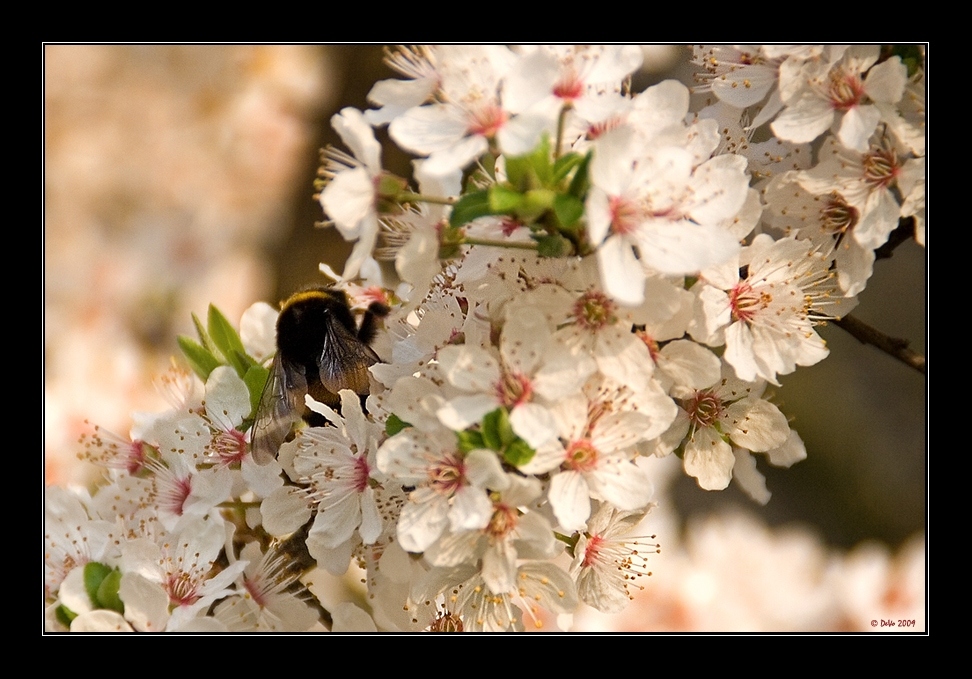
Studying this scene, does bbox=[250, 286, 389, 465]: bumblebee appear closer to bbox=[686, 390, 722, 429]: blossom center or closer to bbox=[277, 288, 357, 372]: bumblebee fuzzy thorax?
bbox=[277, 288, 357, 372]: bumblebee fuzzy thorax

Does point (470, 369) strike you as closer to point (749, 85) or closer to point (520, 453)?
point (520, 453)

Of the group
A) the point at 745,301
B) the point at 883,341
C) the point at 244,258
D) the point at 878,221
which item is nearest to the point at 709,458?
the point at 745,301

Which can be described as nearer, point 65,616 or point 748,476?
point 65,616

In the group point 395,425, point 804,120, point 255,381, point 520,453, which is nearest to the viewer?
point 520,453

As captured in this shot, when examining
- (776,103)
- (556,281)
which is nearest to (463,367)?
(556,281)

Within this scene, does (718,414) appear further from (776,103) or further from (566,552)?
(776,103)

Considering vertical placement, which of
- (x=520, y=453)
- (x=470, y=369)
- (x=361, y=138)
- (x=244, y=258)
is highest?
(x=244, y=258)

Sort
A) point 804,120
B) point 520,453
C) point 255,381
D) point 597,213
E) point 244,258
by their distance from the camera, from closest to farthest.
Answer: point 597,213 < point 520,453 < point 804,120 < point 255,381 < point 244,258
